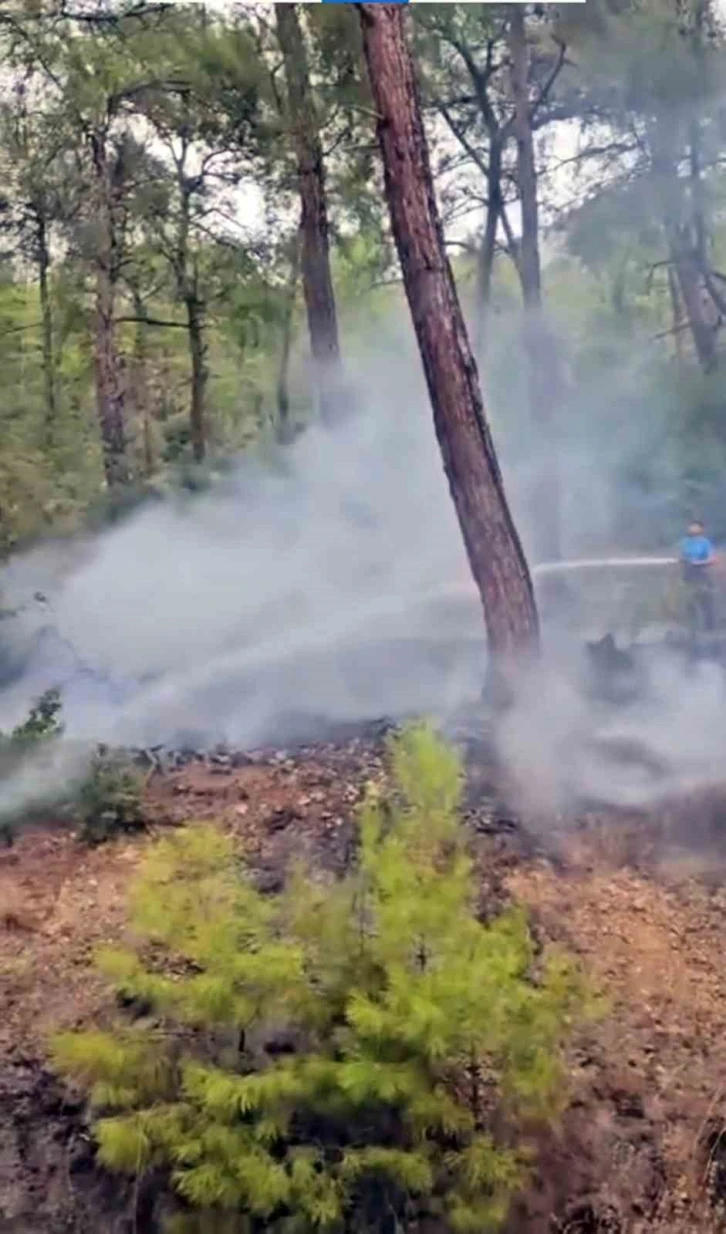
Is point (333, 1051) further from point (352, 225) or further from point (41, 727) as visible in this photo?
point (352, 225)

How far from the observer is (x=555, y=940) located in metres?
5.03

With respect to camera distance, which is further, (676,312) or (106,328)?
(676,312)

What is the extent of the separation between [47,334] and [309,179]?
696 cm

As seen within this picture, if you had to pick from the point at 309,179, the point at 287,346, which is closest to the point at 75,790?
the point at 309,179

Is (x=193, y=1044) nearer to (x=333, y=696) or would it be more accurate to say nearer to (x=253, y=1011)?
(x=253, y=1011)

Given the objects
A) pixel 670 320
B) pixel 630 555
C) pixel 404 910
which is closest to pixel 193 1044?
pixel 404 910

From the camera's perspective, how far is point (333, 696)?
8609 millimetres

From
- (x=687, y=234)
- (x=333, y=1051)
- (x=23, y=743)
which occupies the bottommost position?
(x=333, y=1051)

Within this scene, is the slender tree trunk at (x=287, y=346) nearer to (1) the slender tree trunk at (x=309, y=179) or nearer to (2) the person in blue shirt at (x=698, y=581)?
(1) the slender tree trunk at (x=309, y=179)

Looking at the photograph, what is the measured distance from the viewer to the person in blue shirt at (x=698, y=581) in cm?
991

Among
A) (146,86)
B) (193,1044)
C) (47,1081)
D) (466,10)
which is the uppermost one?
(466,10)

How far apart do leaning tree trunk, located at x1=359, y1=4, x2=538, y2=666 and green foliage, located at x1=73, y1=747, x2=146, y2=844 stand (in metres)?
2.54

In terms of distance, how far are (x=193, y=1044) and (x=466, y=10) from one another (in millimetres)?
14977

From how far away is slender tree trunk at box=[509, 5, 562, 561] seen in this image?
1396 cm
